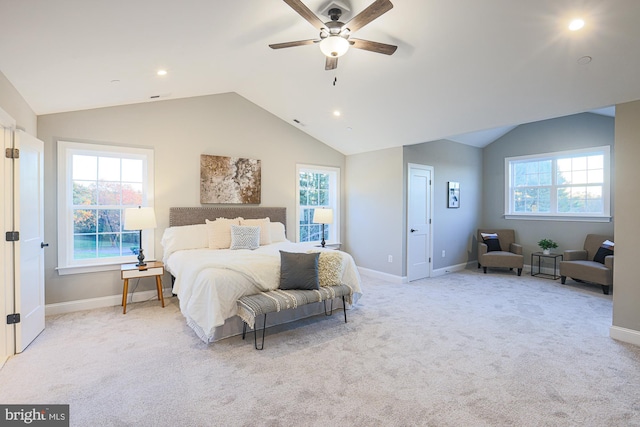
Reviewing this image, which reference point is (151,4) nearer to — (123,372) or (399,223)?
(123,372)

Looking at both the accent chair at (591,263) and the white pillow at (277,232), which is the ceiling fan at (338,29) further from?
the accent chair at (591,263)

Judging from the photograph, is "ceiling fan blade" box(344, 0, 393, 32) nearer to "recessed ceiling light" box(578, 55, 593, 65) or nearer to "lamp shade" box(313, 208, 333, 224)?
"recessed ceiling light" box(578, 55, 593, 65)

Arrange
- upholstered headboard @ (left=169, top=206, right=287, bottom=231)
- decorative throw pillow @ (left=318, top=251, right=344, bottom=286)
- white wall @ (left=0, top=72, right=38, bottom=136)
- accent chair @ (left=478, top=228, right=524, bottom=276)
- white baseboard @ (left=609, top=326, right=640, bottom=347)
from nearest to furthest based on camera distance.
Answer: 1. white wall @ (left=0, top=72, right=38, bottom=136)
2. white baseboard @ (left=609, top=326, right=640, bottom=347)
3. decorative throw pillow @ (left=318, top=251, right=344, bottom=286)
4. upholstered headboard @ (left=169, top=206, right=287, bottom=231)
5. accent chair @ (left=478, top=228, right=524, bottom=276)

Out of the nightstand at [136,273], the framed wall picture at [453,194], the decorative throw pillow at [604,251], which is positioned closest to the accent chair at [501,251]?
the framed wall picture at [453,194]

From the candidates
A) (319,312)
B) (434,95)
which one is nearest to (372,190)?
(434,95)

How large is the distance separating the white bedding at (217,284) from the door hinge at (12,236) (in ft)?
4.54

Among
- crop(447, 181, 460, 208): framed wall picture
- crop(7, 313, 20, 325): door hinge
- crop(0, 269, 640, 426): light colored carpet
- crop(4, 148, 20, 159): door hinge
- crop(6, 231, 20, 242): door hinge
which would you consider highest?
crop(4, 148, 20, 159): door hinge

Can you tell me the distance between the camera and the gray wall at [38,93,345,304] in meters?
3.76

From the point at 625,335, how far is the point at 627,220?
1.13m

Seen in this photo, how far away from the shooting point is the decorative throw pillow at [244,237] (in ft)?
14.0

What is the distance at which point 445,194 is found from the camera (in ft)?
20.4

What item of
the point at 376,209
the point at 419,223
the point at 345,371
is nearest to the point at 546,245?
the point at 419,223

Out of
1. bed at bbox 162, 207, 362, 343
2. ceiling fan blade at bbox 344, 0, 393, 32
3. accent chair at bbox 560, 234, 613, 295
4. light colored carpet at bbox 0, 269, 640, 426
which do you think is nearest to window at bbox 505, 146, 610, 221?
accent chair at bbox 560, 234, 613, 295

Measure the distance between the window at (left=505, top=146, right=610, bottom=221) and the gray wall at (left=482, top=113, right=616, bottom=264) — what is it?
4.7 inches
